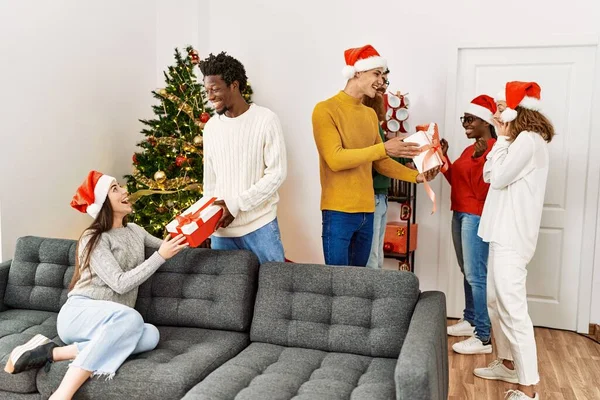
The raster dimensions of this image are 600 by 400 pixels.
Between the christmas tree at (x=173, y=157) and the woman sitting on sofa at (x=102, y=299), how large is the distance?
1208 millimetres

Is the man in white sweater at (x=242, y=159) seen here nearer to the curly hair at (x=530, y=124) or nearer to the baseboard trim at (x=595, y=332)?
the curly hair at (x=530, y=124)

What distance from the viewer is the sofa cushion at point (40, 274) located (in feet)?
9.68

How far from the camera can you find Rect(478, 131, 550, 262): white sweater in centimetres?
278

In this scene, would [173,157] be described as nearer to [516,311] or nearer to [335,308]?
[335,308]

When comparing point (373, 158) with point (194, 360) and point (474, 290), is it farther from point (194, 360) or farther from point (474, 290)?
point (474, 290)

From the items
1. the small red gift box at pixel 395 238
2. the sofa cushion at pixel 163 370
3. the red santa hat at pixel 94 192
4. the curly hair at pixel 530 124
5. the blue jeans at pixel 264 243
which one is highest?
the curly hair at pixel 530 124

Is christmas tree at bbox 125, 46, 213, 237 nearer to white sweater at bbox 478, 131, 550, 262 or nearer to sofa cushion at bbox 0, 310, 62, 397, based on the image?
sofa cushion at bbox 0, 310, 62, 397

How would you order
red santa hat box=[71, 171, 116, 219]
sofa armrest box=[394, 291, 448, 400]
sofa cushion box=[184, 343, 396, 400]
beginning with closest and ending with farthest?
sofa armrest box=[394, 291, 448, 400], sofa cushion box=[184, 343, 396, 400], red santa hat box=[71, 171, 116, 219]

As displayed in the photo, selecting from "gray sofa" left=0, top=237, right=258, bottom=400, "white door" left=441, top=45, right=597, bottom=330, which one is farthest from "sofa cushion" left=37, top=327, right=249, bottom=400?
"white door" left=441, top=45, right=597, bottom=330

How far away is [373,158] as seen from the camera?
2.74 meters

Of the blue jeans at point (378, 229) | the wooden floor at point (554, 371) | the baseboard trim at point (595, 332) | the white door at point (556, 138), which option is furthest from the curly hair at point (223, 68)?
the baseboard trim at point (595, 332)

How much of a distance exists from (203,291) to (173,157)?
160 cm

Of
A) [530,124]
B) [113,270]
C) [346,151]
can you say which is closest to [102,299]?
[113,270]

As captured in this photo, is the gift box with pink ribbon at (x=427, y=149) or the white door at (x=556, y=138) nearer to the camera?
the gift box with pink ribbon at (x=427, y=149)
